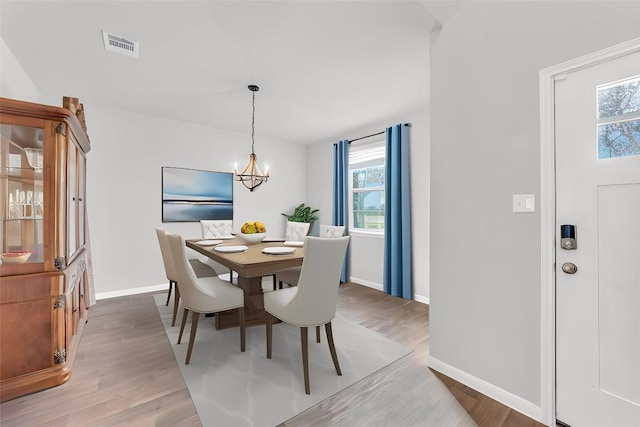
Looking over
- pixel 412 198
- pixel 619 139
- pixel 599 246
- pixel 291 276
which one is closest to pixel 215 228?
pixel 291 276

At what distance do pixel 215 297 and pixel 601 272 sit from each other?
2.36 meters

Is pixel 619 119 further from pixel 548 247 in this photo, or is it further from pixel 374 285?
pixel 374 285

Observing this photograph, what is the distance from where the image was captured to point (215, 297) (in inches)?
82.0

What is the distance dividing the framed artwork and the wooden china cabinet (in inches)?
84.9

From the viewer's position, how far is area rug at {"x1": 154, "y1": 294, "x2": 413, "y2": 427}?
1576 mm

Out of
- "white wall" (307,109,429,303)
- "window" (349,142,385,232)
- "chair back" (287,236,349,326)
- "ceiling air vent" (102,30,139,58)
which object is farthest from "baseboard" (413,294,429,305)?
"ceiling air vent" (102,30,139,58)

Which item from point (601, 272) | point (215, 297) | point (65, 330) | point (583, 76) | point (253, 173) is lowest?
point (65, 330)

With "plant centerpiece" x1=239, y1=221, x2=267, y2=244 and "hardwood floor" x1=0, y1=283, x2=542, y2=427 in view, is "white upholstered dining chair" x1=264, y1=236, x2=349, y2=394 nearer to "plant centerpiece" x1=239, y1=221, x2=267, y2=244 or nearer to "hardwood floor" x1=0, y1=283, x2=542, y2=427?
"hardwood floor" x1=0, y1=283, x2=542, y2=427

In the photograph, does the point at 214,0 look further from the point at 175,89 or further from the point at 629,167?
the point at 629,167

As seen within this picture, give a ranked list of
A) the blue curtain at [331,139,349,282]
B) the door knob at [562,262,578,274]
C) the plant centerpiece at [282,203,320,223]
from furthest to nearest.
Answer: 1. the plant centerpiece at [282,203,320,223]
2. the blue curtain at [331,139,349,282]
3. the door knob at [562,262,578,274]

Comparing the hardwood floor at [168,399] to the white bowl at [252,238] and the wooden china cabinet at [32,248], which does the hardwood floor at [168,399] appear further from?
the white bowl at [252,238]

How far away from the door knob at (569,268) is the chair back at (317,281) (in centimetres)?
121

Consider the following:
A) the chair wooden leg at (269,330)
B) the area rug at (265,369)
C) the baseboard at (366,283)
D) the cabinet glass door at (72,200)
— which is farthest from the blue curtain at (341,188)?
the cabinet glass door at (72,200)

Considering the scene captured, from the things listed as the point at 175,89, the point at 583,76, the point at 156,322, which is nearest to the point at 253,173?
the point at 175,89
